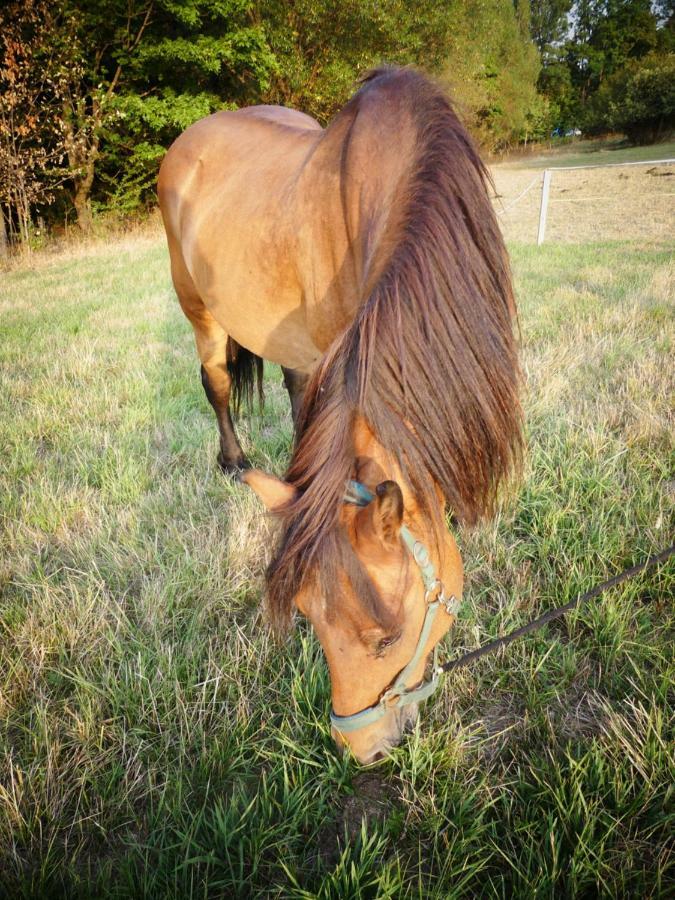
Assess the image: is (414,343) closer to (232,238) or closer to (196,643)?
(196,643)

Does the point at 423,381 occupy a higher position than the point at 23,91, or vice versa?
the point at 23,91

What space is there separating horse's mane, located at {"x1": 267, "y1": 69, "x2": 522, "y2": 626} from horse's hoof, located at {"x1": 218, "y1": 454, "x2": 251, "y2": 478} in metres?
1.67

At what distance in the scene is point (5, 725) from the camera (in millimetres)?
1386

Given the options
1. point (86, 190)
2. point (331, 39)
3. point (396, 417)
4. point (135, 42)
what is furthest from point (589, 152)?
point (396, 417)

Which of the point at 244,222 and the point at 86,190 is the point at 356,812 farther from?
the point at 86,190

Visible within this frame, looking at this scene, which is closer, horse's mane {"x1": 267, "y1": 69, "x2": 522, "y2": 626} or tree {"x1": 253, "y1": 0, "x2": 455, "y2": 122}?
horse's mane {"x1": 267, "y1": 69, "x2": 522, "y2": 626}

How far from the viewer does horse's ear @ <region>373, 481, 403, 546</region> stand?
0.90m

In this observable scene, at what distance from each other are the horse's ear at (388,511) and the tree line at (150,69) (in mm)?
7148

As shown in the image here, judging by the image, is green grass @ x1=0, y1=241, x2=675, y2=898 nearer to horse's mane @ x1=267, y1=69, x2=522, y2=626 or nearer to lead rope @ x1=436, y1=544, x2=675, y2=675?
lead rope @ x1=436, y1=544, x2=675, y2=675

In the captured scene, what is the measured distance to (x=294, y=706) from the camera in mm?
1391

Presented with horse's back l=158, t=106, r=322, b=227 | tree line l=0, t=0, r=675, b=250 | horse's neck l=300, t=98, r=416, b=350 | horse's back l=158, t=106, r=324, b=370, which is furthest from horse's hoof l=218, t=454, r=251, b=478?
tree line l=0, t=0, r=675, b=250

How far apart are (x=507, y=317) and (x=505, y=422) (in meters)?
0.29

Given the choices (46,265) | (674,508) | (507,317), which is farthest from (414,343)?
(46,265)

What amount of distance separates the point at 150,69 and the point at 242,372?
511 inches
